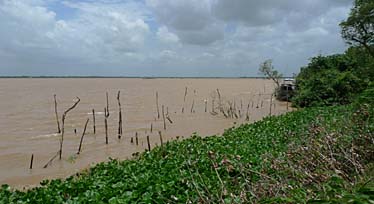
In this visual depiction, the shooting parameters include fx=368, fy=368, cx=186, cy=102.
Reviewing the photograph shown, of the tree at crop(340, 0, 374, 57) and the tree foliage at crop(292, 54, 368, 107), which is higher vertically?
the tree at crop(340, 0, 374, 57)

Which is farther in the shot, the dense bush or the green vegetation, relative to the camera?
the dense bush

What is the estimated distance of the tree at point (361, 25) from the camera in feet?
78.5

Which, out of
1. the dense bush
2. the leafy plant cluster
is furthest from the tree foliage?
the leafy plant cluster

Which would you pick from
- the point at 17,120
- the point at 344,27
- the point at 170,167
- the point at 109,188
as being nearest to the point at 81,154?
the point at 170,167

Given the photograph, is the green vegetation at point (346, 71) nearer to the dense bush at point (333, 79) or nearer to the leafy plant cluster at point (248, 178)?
the dense bush at point (333, 79)

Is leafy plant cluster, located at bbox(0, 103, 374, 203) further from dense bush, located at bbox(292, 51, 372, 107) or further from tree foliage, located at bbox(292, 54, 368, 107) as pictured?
tree foliage, located at bbox(292, 54, 368, 107)

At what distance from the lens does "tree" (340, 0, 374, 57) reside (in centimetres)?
2392

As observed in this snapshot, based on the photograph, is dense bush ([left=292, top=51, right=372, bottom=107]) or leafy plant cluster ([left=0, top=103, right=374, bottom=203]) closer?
leafy plant cluster ([left=0, top=103, right=374, bottom=203])

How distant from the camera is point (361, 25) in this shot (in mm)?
24719

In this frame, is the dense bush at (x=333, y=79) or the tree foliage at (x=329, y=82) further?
the tree foliage at (x=329, y=82)

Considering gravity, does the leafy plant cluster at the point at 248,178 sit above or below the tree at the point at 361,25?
below

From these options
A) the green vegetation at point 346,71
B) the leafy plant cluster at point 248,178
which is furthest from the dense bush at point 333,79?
the leafy plant cluster at point 248,178

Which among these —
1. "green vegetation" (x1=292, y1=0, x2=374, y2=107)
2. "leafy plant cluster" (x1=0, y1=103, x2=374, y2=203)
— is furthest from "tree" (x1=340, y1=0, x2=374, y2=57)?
"leafy plant cluster" (x1=0, y1=103, x2=374, y2=203)

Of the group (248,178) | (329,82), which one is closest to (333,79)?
(329,82)
